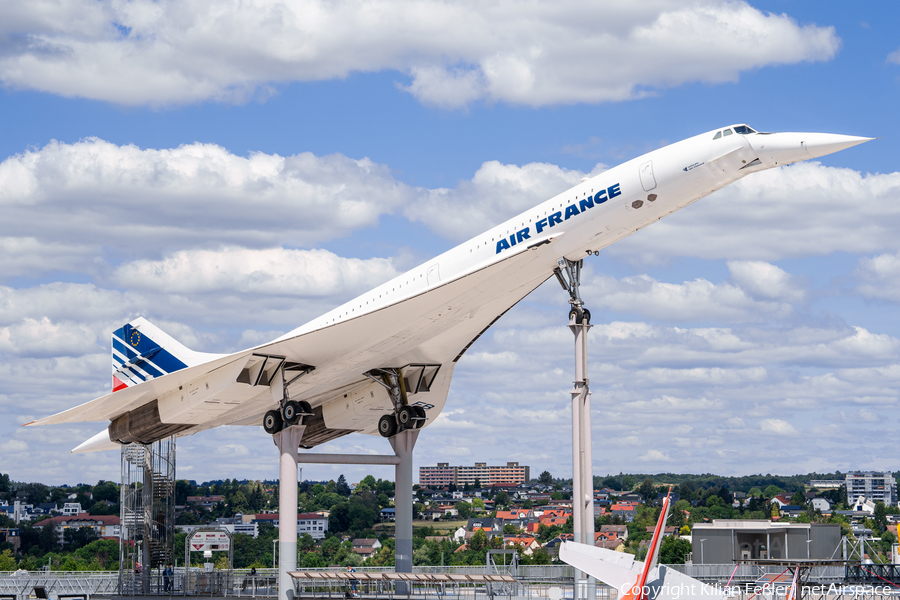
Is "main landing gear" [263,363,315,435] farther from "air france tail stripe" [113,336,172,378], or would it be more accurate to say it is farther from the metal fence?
the metal fence

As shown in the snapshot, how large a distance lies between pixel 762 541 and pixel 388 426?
11.8 m

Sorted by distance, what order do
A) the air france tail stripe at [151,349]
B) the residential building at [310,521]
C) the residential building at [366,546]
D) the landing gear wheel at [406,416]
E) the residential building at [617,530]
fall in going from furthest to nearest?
the residential building at [310,521] < the residential building at [617,530] < the residential building at [366,546] < the air france tail stripe at [151,349] < the landing gear wheel at [406,416]

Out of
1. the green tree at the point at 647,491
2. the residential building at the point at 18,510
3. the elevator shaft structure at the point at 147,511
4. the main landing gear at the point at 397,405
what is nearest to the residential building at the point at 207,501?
the residential building at the point at 18,510

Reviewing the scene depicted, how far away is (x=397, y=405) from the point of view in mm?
25078

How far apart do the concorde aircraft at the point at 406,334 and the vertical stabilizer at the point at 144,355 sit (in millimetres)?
30

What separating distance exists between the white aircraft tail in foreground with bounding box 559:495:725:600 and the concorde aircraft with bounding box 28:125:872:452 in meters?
4.11

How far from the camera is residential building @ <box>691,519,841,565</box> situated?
1108 inches

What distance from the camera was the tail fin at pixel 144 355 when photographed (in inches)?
992

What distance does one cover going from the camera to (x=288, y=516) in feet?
74.7

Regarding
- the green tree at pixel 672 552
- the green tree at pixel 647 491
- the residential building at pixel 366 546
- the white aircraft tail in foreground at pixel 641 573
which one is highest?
the white aircraft tail in foreground at pixel 641 573

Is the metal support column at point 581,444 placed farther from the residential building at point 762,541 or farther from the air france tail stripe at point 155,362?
the residential building at point 762,541

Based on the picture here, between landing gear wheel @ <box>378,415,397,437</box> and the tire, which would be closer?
the tire

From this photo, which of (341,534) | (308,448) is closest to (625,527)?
(341,534)

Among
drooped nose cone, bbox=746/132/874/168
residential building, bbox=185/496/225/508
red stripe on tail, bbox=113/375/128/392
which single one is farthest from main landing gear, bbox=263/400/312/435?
residential building, bbox=185/496/225/508
